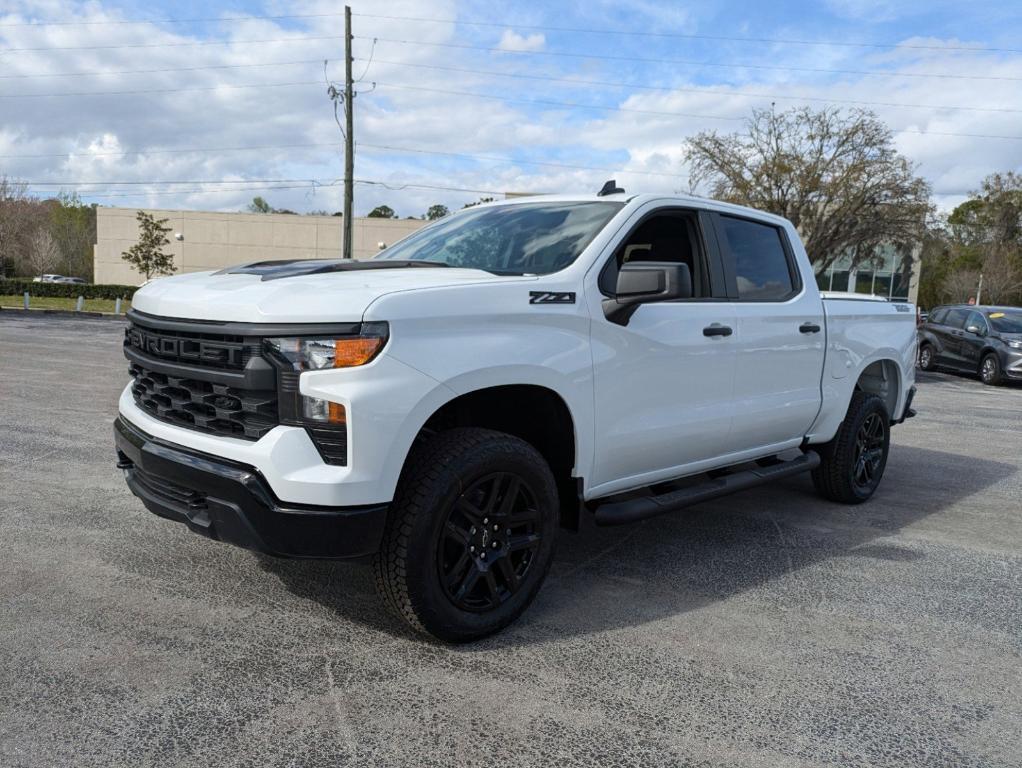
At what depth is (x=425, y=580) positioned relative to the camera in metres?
3.17

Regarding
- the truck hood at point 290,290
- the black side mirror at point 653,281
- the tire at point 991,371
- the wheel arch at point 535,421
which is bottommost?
the tire at point 991,371

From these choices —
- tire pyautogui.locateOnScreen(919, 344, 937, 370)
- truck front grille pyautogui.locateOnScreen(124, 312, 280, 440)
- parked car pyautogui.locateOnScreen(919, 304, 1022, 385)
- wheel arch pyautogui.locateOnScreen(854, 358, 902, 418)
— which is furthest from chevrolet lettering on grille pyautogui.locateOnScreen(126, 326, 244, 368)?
tire pyautogui.locateOnScreen(919, 344, 937, 370)

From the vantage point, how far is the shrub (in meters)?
43.6

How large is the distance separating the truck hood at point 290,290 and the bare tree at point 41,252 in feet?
217

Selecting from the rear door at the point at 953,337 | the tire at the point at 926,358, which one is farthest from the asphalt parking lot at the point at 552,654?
the tire at the point at 926,358

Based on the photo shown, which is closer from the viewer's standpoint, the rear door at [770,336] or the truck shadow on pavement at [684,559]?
the truck shadow on pavement at [684,559]

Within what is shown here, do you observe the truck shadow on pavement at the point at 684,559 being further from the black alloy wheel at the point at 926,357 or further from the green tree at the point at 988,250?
the green tree at the point at 988,250

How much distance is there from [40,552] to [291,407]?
7.23 feet

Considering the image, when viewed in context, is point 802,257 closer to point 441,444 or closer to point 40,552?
point 441,444

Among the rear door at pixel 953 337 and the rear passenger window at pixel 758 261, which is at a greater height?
the rear passenger window at pixel 758 261

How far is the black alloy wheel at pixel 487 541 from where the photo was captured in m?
3.31

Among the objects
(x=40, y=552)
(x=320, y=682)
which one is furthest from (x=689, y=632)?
(x=40, y=552)

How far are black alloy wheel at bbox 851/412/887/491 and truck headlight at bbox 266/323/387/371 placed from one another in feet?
13.3

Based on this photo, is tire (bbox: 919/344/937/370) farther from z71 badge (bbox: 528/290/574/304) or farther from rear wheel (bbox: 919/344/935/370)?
z71 badge (bbox: 528/290/574/304)
